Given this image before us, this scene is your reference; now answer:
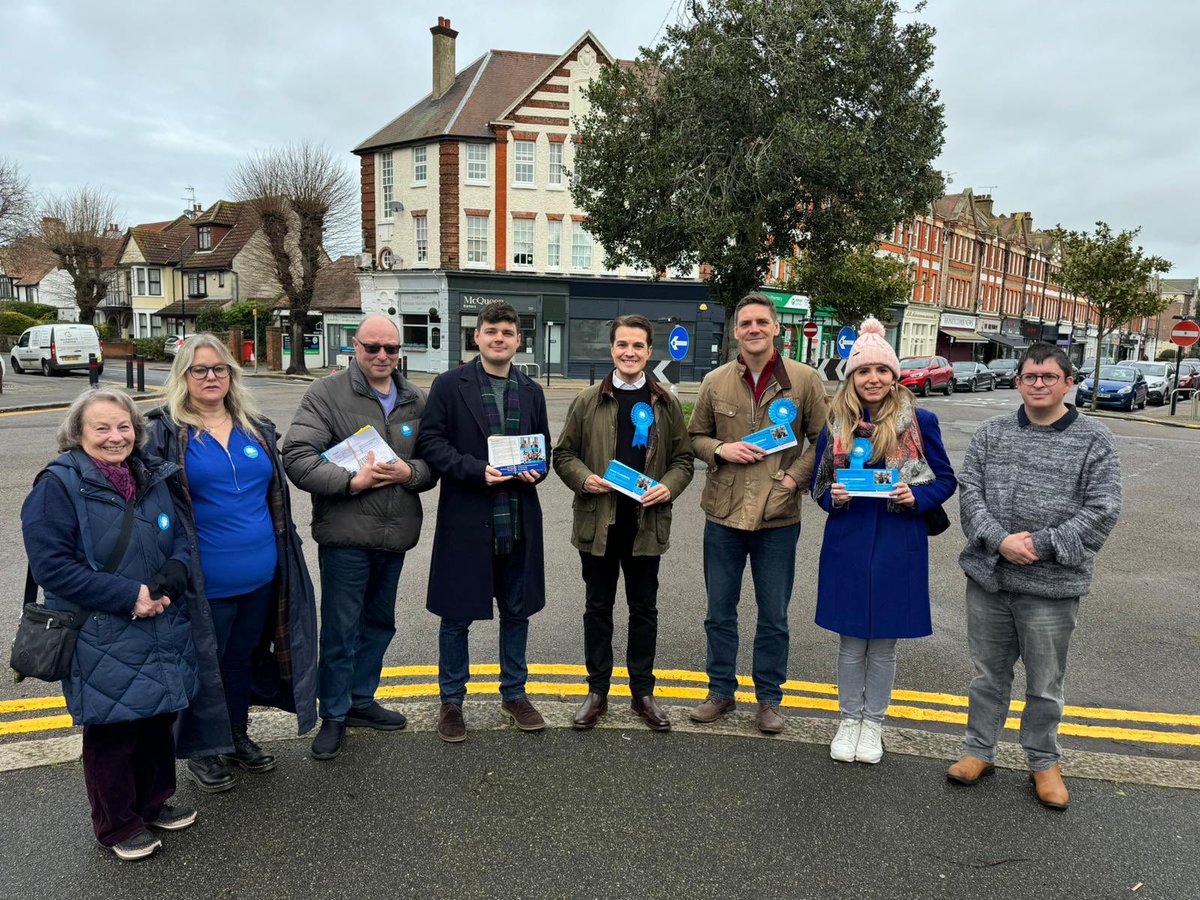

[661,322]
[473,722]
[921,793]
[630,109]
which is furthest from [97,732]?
[661,322]

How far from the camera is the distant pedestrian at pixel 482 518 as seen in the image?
3.85 meters

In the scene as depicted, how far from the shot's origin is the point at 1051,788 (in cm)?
340

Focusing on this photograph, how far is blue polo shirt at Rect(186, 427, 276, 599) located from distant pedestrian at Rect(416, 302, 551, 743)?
0.78 m

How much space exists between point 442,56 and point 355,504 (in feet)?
120

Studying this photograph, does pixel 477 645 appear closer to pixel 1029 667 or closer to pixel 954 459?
pixel 1029 667

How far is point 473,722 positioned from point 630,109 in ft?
54.7

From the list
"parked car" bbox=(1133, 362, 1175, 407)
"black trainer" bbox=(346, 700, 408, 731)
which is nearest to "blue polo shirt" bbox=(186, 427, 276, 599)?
"black trainer" bbox=(346, 700, 408, 731)

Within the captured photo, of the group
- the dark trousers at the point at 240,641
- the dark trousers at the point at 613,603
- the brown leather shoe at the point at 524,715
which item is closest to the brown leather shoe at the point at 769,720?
the dark trousers at the point at 613,603

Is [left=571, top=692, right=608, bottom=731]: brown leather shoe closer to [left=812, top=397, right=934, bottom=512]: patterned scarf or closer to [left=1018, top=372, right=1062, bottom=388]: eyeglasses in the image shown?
[left=812, top=397, right=934, bottom=512]: patterned scarf

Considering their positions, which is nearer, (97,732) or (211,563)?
(97,732)

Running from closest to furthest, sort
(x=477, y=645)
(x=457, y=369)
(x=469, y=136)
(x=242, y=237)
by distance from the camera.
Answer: (x=457, y=369), (x=477, y=645), (x=469, y=136), (x=242, y=237)

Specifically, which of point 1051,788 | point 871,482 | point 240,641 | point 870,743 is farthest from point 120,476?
point 1051,788

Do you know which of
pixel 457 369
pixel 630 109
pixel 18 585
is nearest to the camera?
pixel 457 369

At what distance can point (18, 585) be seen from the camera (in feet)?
19.7
